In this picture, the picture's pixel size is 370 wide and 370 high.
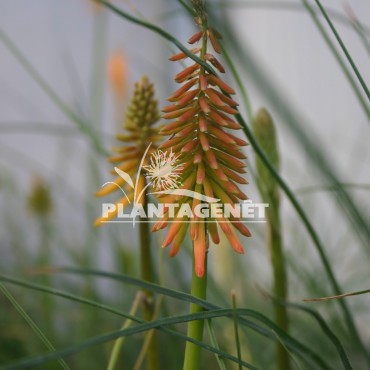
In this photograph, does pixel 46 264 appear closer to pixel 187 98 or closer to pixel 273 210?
pixel 273 210

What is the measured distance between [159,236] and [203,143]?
19 centimetres

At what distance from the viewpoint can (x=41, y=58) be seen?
3811 mm

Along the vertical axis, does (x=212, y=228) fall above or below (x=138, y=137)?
below

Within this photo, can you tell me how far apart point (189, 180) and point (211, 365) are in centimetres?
112

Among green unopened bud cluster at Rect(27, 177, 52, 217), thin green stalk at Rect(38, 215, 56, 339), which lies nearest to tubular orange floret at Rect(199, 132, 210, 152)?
thin green stalk at Rect(38, 215, 56, 339)

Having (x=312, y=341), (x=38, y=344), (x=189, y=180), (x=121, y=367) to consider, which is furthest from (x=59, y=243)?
(x=189, y=180)

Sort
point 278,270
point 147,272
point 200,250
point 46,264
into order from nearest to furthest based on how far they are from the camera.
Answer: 1. point 200,250
2. point 147,272
3. point 278,270
4. point 46,264

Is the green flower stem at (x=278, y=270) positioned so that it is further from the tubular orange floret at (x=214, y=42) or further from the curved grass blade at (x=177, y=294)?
the tubular orange floret at (x=214, y=42)

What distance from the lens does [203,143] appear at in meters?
0.51

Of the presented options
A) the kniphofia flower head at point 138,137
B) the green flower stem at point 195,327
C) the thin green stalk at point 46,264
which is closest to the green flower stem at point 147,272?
the kniphofia flower head at point 138,137

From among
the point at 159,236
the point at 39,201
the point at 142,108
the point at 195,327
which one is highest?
the point at 39,201

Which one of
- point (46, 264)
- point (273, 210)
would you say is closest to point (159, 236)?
point (273, 210)

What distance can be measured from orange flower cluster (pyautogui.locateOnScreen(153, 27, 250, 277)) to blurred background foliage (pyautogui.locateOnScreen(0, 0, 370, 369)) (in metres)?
0.11

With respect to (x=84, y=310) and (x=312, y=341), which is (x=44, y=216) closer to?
(x=84, y=310)
